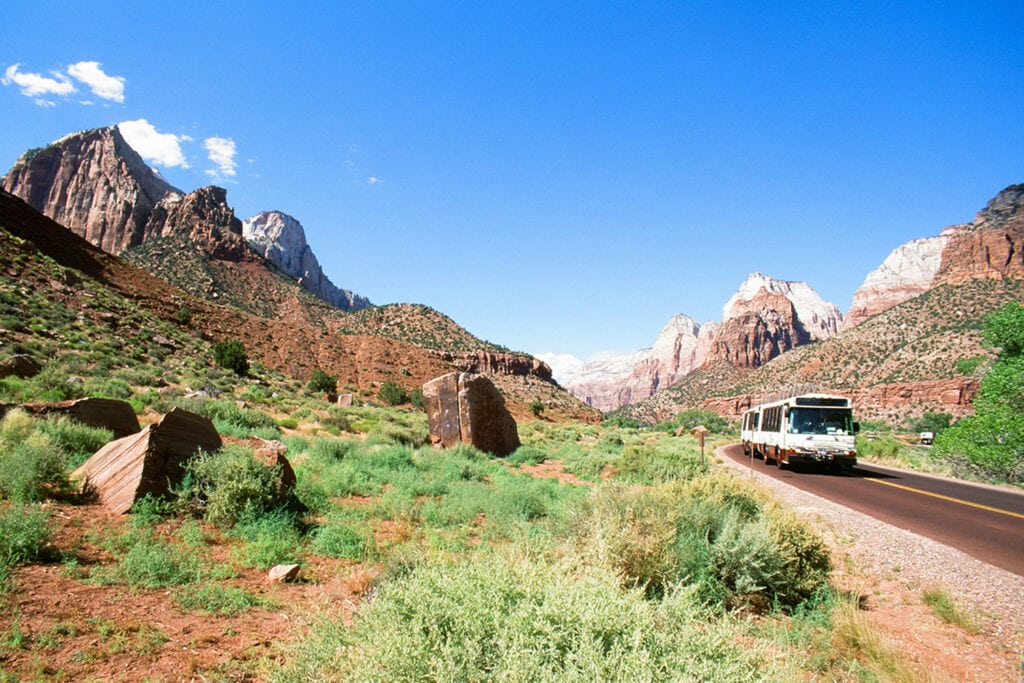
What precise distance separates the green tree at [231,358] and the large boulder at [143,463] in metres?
26.1

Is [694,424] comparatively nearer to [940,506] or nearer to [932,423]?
[932,423]

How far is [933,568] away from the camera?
7.07 m

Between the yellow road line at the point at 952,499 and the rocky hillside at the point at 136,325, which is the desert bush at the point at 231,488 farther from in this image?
the rocky hillside at the point at 136,325

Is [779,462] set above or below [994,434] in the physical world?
below

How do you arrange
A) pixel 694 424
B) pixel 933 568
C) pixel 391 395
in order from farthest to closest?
pixel 694 424
pixel 391 395
pixel 933 568

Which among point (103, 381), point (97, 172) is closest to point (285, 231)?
point (97, 172)

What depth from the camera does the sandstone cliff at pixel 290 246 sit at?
162 m

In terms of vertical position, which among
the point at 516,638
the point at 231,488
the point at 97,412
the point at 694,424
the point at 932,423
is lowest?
the point at 231,488

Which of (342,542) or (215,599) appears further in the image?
(342,542)

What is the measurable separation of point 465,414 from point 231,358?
22463mm

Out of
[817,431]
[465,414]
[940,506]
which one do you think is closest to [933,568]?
[940,506]

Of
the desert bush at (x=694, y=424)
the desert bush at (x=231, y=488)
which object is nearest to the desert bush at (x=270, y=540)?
the desert bush at (x=231, y=488)

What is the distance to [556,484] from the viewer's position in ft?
40.6

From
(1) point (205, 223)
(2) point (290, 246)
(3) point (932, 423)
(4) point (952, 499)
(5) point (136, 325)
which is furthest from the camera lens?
(2) point (290, 246)
